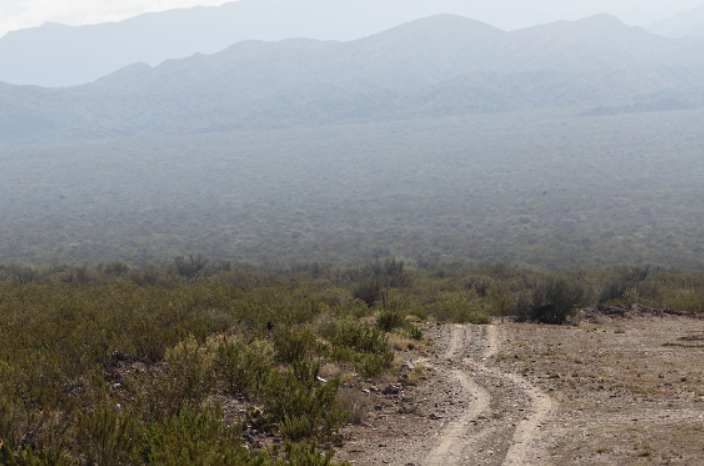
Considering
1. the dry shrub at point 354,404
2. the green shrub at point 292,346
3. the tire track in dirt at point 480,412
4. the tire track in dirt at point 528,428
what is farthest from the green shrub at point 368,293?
the dry shrub at point 354,404

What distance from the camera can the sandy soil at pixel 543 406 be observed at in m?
6.93

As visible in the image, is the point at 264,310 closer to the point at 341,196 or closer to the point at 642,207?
the point at 642,207

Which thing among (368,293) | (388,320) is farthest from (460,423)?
(368,293)

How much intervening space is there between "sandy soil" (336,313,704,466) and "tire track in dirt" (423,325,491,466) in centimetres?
2

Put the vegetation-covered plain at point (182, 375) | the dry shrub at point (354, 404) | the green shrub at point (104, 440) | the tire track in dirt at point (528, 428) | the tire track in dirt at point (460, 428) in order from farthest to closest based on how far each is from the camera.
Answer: the dry shrub at point (354, 404) < the tire track in dirt at point (460, 428) < the tire track in dirt at point (528, 428) < the vegetation-covered plain at point (182, 375) < the green shrub at point (104, 440)

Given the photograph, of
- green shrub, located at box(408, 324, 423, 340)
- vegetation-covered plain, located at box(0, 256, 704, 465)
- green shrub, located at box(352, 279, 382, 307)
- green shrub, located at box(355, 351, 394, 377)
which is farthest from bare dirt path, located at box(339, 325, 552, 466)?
green shrub, located at box(352, 279, 382, 307)

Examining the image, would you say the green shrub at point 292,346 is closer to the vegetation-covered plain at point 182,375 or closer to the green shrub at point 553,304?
the vegetation-covered plain at point 182,375

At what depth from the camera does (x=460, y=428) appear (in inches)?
318

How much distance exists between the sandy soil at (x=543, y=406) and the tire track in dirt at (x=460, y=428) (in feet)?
0.05

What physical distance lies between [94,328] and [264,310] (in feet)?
15.9

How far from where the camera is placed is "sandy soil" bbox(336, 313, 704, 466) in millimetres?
6926

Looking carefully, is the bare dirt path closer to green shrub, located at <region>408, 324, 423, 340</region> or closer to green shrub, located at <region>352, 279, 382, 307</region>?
green shrub, located at <region>408, 324, 423, 340</region>

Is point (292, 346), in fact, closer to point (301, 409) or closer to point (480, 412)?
point (301, 409)

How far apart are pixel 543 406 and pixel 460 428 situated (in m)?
1.88
